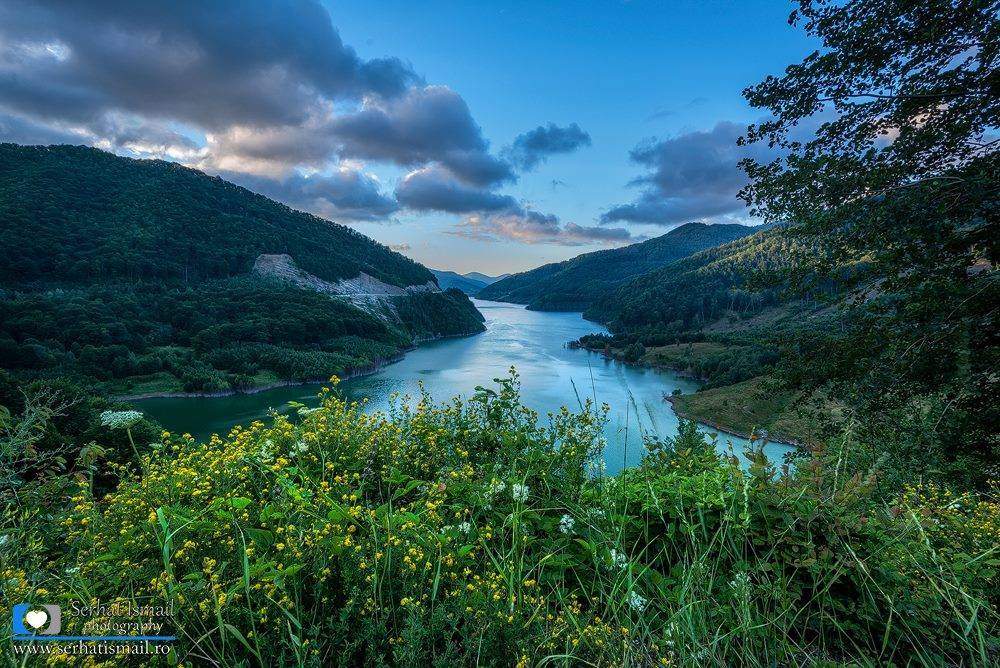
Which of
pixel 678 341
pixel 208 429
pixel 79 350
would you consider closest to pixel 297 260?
pixel 79 350

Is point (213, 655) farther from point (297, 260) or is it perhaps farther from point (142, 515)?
point (297, 260)

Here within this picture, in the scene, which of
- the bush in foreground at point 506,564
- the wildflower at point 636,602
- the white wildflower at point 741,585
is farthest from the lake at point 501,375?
the white wildflower at point 741,585

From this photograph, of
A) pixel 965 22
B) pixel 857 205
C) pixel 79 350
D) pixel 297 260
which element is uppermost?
pixel 297 260

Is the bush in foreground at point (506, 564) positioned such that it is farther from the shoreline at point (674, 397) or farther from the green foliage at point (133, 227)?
the green foliage at point (133, 227)

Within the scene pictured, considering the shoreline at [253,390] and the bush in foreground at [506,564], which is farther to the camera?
the shoreline at [253,390]

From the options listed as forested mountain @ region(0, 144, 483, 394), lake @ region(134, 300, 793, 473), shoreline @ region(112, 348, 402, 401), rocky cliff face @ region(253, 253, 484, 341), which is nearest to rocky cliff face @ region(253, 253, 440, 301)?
rocky cliff face @ region(253, 253, 484, 341)

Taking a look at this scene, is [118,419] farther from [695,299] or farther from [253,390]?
[695,299]

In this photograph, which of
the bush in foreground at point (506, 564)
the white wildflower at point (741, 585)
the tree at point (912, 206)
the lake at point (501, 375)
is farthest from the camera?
the lake at point (501, 375)
